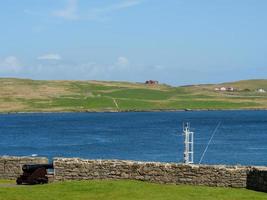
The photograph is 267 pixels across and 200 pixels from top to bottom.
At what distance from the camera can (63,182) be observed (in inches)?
1178

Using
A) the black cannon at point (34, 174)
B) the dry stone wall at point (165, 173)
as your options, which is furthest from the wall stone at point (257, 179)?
the black cannon at point (34, 174)

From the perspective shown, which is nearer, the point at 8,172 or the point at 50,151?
the point at 8,172

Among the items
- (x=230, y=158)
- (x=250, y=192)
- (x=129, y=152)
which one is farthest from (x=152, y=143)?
(x=250, y=192)

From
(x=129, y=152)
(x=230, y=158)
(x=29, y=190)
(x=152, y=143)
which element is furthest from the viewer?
(x=152, y=143)

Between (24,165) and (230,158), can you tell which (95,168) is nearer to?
(24,165)

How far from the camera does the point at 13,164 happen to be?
3384 centimetres

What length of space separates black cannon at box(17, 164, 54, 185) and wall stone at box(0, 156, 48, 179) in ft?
6.33

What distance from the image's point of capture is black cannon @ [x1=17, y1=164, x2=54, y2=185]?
30.9 m

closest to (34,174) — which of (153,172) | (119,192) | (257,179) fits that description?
(153,172)

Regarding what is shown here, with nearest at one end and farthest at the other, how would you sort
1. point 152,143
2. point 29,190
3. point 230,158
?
point 29,190 < point 230,158 < point 152,143

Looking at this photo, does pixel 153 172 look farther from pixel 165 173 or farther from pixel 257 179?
pixel 257 179

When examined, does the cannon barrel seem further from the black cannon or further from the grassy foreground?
the grassy foreground

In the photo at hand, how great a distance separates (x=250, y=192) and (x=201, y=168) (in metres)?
2.61

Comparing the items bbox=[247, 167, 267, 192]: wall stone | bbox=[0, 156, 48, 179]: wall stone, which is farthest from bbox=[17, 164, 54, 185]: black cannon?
bbox=[247, 167, 267, 192]: wall stone
